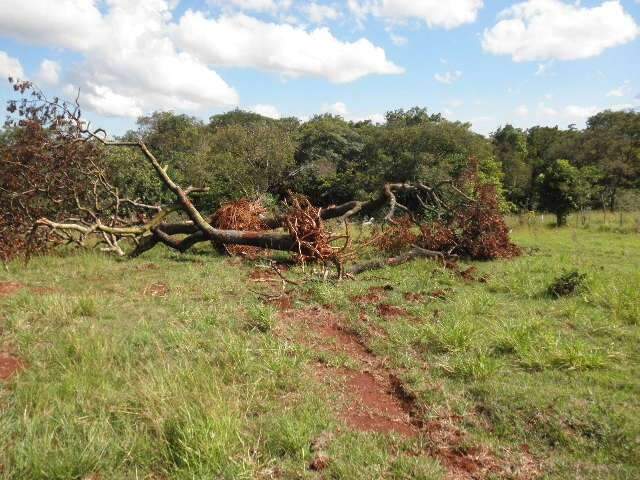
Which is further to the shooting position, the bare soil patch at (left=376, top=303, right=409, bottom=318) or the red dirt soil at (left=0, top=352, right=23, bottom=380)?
the bare soil patch at (left=376, top=303, right=409, bottom=318)

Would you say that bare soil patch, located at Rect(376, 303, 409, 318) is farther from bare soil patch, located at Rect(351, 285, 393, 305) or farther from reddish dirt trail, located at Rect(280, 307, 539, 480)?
reddish dirt trail, located at Rect(280, 307, 539, 480)

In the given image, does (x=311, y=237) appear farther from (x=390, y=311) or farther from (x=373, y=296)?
(x=390, y=311)

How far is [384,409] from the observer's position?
4094 mm

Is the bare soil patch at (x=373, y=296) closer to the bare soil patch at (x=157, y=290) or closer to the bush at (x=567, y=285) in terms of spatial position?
the bush at (x=567, y=285)

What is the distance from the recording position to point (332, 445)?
3.47 metres

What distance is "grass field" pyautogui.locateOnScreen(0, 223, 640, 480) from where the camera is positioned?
3318 mm

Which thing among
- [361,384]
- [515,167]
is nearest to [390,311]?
[361,384]

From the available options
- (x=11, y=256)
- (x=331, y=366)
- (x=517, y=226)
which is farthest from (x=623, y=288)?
(x=517, y=226)

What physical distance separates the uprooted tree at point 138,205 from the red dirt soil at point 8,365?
14.9 feet

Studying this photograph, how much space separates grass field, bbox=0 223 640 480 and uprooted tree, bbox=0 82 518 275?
2.13 meters

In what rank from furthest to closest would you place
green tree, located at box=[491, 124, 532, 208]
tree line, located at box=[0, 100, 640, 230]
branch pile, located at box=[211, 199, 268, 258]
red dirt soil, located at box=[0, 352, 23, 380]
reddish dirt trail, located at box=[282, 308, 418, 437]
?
green tree, located at box=[491, 124, 532, 208] → tree line, located at box=[0, 100, 640, 230] → branch pile, located at box=[211, 199, 268, 258] → red dirt soil, located at box=[0, 352, 23, 380] → reddish dirt trail, located at box=[282, 308, 418, 437]

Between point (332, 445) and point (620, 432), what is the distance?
1.95m

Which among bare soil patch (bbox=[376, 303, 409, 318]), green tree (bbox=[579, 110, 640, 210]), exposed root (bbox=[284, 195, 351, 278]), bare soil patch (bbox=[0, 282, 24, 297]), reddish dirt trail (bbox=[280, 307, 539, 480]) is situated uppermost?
green tree (bbox=[579, 110, 640, 210])

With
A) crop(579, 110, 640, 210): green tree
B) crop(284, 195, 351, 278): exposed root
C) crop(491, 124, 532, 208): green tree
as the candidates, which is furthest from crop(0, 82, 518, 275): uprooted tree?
crop(491, 124, 532, 208): green tree
